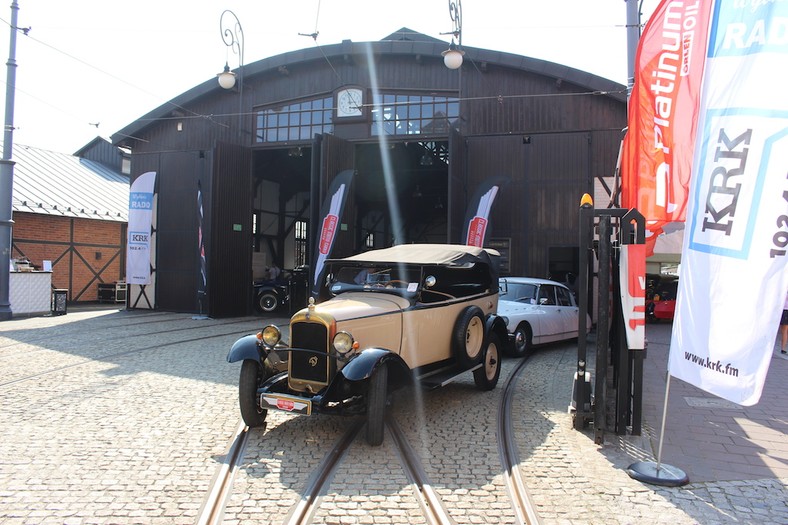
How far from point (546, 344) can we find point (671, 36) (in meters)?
6.88

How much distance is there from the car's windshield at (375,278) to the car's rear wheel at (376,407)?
4.76 ft

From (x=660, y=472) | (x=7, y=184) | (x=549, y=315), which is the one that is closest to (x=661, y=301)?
(x=549, y=315)

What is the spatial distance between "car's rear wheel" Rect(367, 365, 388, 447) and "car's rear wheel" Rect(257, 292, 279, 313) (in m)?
13.5

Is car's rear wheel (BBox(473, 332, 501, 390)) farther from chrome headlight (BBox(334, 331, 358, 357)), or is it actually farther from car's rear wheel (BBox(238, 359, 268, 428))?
car's rear wheel (BBox(238, 359, 268, 428))

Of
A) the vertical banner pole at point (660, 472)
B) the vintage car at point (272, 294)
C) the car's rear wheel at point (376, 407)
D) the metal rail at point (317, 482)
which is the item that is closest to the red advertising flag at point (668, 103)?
the vertical banner pole at point (660, 472)

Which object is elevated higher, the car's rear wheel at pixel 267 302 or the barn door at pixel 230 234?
the barn door at pixel 230 234

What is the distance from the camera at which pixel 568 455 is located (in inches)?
181

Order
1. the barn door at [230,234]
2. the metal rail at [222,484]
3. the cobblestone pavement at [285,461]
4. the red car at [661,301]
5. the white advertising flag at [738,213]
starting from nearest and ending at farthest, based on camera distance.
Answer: the white advertising flag at [738,213] < the metal rail at [222,484] < the cobblestone pavement at [285,461] < the barn door at [230,234] < the red car at [661,301]

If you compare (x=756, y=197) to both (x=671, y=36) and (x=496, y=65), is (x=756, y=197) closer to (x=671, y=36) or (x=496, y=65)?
(x=671, y=36)

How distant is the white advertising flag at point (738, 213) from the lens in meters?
3.10

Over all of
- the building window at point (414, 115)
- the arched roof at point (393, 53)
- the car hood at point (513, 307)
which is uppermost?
the arched roof at point (393, 53)

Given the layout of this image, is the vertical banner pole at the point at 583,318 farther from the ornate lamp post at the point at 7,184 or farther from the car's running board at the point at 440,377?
the ornate lamp post at the point at 7,184

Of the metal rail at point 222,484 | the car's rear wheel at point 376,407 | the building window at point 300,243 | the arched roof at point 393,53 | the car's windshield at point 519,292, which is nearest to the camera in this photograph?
the metal rail at point 222,484

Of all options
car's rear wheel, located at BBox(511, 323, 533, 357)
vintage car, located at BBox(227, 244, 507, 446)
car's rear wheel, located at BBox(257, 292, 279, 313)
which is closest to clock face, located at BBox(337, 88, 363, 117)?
car's rear wheel, located at BBox(257, 292, 279, 313)
